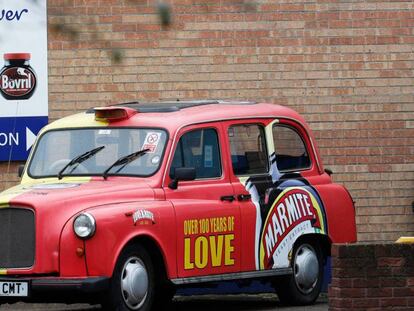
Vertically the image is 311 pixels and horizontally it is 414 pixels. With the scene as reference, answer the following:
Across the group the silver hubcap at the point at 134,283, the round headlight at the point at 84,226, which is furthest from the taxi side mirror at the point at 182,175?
the round headlight at the point at 84,226

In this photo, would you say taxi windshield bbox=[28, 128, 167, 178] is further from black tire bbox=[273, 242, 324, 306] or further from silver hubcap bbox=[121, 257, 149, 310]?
black tire bbox=[273, 242, 324, 306]

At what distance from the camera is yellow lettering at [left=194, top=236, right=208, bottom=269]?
1164 centimetres

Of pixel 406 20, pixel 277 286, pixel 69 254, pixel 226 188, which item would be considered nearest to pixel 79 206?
pixel 69 254

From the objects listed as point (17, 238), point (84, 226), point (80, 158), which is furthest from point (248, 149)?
point (17, 238)

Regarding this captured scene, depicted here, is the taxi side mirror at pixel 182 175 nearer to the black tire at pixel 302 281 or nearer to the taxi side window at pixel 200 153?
the taxi side window at pixel 200 153

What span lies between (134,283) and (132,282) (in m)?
0.02

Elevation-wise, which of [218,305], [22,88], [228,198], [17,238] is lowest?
[218,305]

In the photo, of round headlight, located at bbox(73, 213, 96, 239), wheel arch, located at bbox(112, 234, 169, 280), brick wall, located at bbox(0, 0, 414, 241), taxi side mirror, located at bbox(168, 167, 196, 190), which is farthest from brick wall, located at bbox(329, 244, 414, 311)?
brick wall, located at bbox(0, 0, 414, 241)

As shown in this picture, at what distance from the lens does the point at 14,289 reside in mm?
10812

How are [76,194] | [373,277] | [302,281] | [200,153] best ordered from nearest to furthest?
[373,277] < [76,194] < [200,153] < [302,281]

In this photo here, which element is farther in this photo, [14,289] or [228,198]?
[228,198]

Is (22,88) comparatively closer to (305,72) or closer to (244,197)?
(305,72)

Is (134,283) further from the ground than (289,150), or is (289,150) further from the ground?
(289,150)

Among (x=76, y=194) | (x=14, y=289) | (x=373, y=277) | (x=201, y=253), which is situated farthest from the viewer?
(x=201, y=253)
